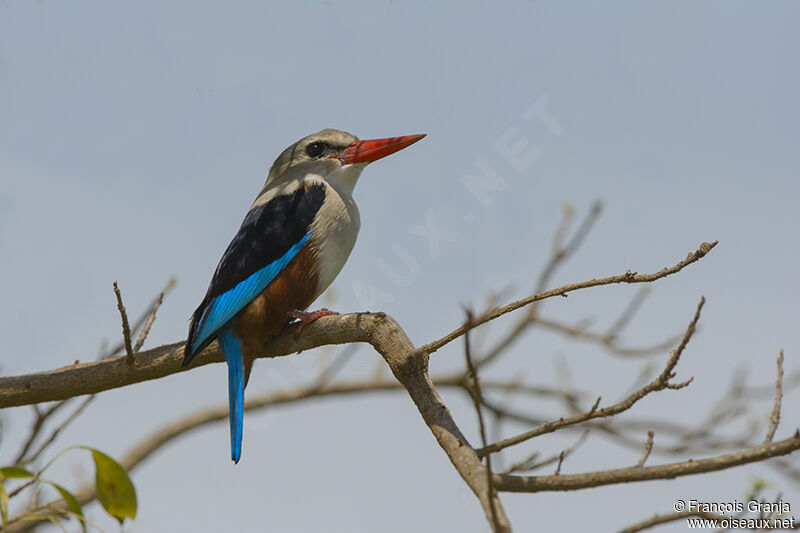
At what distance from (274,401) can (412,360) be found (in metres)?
3.54

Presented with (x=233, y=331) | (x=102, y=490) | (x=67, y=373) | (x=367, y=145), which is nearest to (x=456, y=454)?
(x=102, y=490)

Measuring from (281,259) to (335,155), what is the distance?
94 cm

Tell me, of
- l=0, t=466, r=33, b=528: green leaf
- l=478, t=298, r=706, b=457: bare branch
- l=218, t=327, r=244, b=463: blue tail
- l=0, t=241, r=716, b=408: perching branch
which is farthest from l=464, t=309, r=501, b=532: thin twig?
l=218, t=327, r=244, b=463: blue tail

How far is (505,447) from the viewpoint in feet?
7.61

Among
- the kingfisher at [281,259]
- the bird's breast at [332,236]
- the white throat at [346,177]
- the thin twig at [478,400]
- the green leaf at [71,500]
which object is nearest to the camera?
the thin twig at [478,400]

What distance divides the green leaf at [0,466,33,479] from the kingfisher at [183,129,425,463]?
1.39 meters

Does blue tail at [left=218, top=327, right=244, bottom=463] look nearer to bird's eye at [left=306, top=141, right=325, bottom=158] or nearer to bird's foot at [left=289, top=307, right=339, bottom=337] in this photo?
bird's foot at [left=289, top=307, right=339, bottom=337]

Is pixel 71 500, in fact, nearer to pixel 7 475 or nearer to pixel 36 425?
pixel 7 475

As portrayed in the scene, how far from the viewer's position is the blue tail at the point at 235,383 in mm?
3518

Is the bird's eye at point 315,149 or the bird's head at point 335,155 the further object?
the bird's eye at point 315,149

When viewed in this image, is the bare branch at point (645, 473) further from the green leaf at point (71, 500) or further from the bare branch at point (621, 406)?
the green leaf at point (71, 500)

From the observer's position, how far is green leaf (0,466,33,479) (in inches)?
83.7

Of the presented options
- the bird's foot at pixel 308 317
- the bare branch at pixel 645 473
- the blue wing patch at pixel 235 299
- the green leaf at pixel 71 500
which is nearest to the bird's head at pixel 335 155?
the blue wing patch at pixel 235 299

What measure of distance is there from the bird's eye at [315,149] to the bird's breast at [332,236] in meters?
0.48
